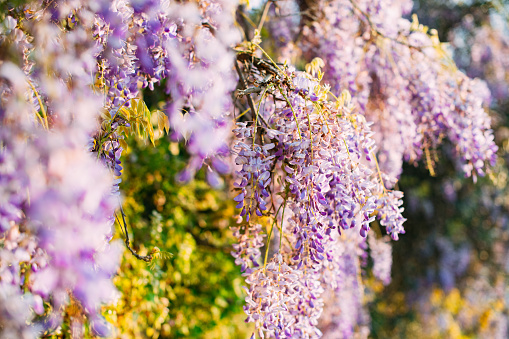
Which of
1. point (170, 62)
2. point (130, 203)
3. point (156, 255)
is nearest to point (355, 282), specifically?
point (130, 203)

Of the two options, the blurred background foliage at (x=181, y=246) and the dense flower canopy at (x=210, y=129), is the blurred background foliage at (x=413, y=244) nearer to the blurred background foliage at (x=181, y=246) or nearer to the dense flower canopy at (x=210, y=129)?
the blurred background foliage at (x=181, y=246)

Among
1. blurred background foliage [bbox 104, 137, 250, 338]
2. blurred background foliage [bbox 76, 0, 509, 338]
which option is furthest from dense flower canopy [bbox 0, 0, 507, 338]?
blurred background foliage [bbox 76, 0, 509, 338]

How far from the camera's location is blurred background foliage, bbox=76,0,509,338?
2.78m

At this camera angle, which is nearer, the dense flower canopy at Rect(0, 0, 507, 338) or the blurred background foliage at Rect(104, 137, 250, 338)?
the dense flower canopy at Rect(0, 0, 507, 338)

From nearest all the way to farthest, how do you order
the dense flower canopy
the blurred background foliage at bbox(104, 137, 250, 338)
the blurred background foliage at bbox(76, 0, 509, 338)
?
the dense flower canopy < the blurred background foliage at bbox(104, 137, 250, 338) < the blurred background foliage at bbox(76, 0, 509, 338)

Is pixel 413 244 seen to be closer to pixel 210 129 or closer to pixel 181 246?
pixel 181 246

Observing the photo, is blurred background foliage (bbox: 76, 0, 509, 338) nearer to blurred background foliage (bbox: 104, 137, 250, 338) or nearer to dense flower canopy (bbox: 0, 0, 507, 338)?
blurred background foliage (bbox: 104, 137, 250, 338)

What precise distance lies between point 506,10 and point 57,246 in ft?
15.2

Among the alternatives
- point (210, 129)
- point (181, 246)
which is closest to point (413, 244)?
A: point (181, 246)

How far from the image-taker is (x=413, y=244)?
4852mm

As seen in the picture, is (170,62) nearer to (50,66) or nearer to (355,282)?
(50,66)

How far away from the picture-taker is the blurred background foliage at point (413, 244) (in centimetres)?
278

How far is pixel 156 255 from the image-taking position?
1414 mm

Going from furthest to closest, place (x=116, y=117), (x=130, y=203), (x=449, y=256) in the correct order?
(x=449, y=256) → (x=130, y=203) → (x=116, y=117)
